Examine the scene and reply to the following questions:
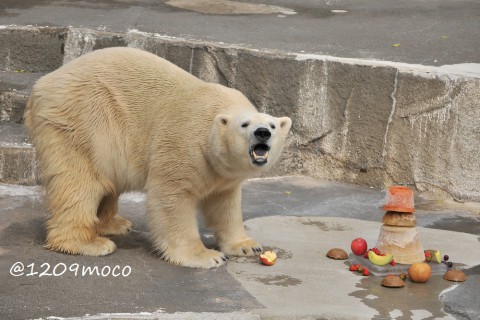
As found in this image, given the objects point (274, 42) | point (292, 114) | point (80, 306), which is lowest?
point (80, 306)

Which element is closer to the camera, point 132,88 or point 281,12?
point 132,88

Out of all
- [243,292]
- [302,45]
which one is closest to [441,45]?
[302,45]

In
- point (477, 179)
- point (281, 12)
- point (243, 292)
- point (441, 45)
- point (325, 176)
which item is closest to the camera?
point (243, 292)

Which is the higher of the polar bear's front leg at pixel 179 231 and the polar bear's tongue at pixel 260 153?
the polar bear's tongue at pixel 260 153

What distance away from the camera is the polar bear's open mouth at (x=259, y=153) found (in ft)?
17.3

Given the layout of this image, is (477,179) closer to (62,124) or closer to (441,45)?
(441,45)

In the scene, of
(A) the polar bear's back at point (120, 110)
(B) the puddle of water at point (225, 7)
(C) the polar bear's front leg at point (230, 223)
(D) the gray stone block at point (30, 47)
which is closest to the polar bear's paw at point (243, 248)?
(C) the polar bear's front leg at point (230, 223)

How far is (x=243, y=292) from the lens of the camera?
5160 millimetres

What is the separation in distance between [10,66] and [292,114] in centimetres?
262

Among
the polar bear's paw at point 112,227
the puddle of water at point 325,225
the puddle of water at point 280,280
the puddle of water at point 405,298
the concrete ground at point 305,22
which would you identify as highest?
the concrete ground at point 305,22

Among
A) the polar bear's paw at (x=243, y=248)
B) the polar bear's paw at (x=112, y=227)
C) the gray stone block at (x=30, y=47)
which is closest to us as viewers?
the polar bear's paw at (x=243, y=248)

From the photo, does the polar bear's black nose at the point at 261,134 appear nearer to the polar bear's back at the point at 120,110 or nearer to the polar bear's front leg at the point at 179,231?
the polar bear's back at the point at 120,110

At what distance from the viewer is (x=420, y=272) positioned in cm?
541

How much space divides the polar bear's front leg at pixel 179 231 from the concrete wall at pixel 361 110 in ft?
7.50
